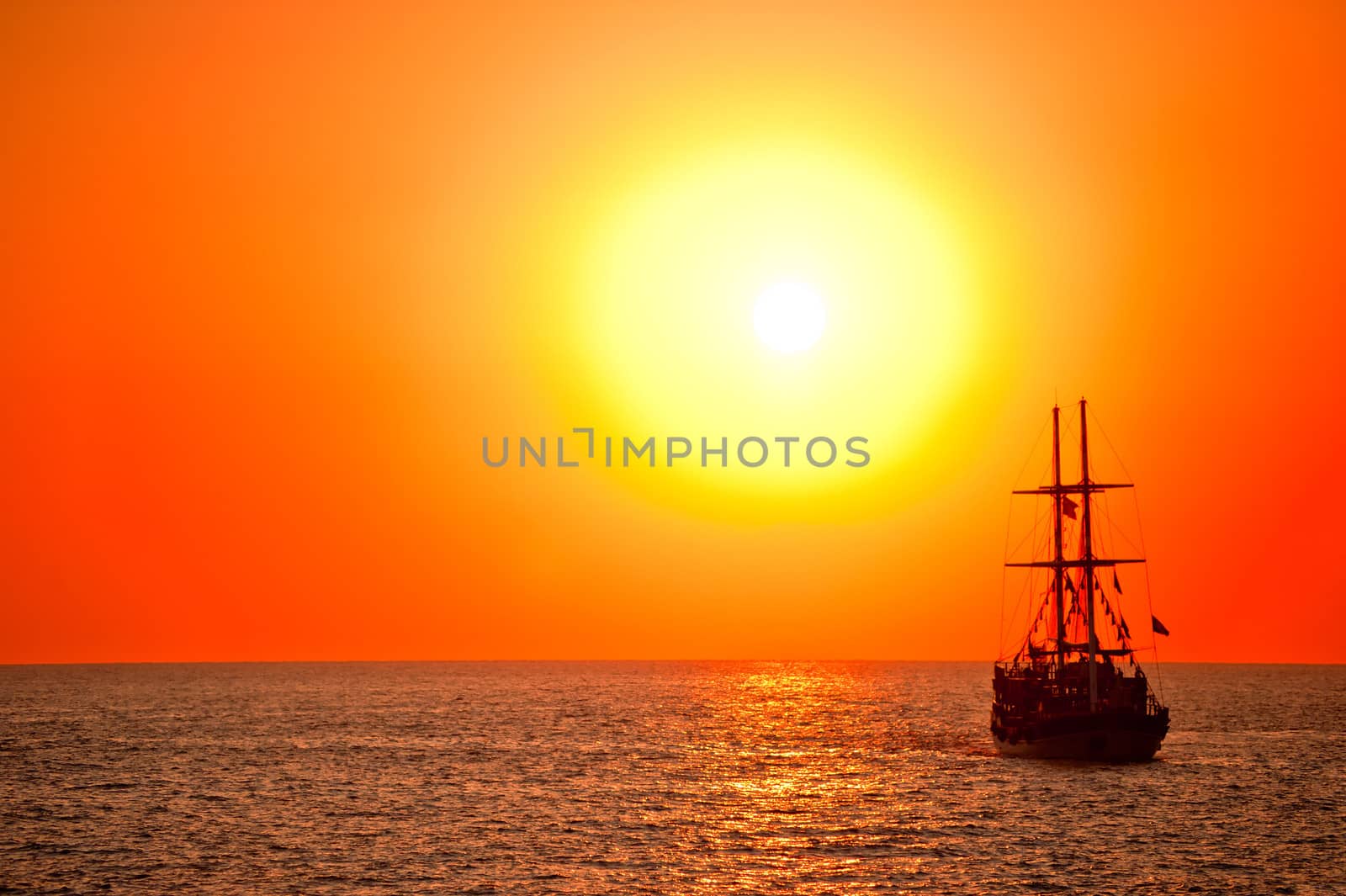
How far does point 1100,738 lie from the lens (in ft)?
304

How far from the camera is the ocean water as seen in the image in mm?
54656

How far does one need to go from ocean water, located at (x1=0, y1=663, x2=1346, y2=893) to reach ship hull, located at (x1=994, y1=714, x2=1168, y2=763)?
3.61 feet

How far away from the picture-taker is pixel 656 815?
71.5 metres

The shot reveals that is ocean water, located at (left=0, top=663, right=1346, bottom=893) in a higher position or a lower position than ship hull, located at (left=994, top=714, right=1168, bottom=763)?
lower

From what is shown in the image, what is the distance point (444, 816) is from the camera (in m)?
71.5

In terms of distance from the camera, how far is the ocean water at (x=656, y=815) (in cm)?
5466

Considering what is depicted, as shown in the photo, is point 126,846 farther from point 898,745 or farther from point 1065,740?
point 898,745

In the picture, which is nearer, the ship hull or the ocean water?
the ocean water

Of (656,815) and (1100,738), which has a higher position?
(1100,738)

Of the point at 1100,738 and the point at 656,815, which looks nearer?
the point at 656,815

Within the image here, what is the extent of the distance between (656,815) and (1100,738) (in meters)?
36.6

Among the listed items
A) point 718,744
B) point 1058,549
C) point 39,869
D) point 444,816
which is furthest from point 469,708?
point 39,869

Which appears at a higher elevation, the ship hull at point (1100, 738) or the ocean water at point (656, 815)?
the ship hull at point (1100, 738)

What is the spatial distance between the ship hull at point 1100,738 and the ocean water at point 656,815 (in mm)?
1099
